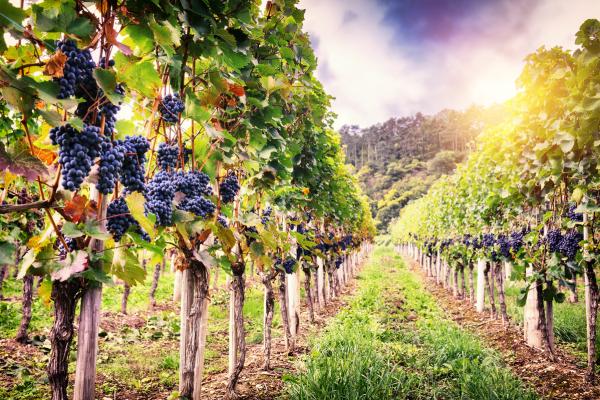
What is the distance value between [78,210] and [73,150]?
0.28 metres

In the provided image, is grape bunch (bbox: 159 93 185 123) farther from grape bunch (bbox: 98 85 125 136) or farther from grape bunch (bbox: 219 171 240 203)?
grape bunch (bbox: 219 171 240 203)

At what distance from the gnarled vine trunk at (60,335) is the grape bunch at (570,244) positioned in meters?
5.19

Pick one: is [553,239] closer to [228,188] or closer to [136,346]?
[228,188]

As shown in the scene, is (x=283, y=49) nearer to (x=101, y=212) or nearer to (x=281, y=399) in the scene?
(x=101, y=212)

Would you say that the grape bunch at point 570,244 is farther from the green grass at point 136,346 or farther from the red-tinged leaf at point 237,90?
the green grass at point 136,346

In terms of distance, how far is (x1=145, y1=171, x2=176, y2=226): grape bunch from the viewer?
5.43 feet

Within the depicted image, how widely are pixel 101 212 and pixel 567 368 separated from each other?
630 centimetres

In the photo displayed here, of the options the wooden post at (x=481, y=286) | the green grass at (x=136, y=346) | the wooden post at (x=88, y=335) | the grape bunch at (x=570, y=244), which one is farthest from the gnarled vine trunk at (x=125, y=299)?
the wooden post at (x=481, y=286)

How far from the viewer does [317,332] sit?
23.9ft

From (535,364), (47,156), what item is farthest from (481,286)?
(47,156)

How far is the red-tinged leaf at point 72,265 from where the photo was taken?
1.31 meters

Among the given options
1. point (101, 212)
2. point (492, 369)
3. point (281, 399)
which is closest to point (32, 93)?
point (101, 212)

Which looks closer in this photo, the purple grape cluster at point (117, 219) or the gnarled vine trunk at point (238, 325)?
the purple grape cluster at point (117, 219)

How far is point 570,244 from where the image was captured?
15.0ft
